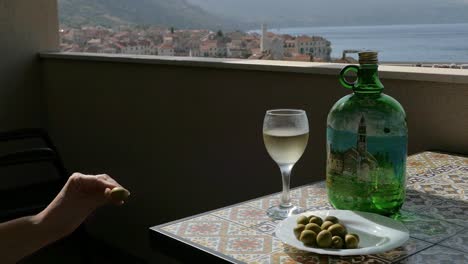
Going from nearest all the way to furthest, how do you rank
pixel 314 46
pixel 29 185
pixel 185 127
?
pixel 314 46 < pixel 185 127 < pixel 29 185

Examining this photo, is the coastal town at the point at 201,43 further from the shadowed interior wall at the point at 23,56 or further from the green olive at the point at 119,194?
the green olive at the point at 119,194

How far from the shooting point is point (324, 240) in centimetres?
96

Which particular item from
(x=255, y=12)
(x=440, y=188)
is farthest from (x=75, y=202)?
(x=255, y=12)

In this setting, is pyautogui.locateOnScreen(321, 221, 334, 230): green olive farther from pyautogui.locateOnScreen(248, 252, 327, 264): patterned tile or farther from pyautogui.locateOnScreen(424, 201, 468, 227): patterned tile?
pyautogui.locateOnScreen(424, 201, 468, 227): patterned tile

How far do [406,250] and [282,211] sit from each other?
11.4 inches

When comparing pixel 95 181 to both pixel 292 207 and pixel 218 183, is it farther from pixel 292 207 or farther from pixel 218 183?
pixel 218 183

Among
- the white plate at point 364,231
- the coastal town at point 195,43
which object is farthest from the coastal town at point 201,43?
the white plate at point 364,231

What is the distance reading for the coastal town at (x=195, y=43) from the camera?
2.47m

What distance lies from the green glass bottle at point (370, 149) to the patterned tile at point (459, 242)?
132 millimetres

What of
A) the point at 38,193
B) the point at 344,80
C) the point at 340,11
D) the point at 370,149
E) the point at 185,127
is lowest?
the point at 38,193

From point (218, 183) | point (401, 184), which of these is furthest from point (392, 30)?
point (401, 184)

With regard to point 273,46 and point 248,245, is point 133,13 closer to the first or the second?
point 273,46

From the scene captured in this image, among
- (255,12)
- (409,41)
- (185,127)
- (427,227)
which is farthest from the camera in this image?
(255,12)

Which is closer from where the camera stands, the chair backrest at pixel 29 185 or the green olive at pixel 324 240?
the green olive at pixel 324 240
